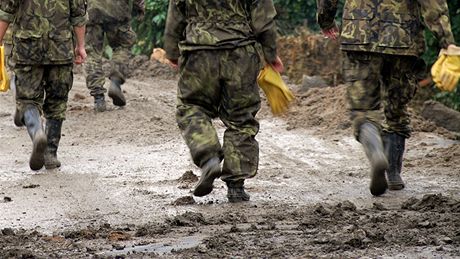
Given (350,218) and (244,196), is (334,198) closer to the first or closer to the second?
(244,196)

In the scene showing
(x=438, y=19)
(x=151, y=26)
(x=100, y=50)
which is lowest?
(x=151, y=26)

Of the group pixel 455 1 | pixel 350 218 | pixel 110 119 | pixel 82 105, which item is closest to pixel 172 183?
Result: pixel 350 218

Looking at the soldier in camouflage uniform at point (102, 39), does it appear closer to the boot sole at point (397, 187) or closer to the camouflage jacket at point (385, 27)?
the boot sole at point (397, 187)

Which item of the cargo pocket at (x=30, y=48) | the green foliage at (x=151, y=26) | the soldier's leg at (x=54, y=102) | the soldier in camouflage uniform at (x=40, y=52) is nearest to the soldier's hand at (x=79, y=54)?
the soldier in camouflage uniform at (x=40, y=52)

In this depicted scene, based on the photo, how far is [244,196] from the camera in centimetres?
908

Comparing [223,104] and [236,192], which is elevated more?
[223,104]

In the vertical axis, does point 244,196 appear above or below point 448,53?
below

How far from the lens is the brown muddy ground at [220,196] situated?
6961mm

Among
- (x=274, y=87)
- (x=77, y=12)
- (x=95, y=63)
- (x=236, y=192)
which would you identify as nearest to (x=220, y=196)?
(x=236, y=192)

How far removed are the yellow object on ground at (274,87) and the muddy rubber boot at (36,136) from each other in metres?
2.33

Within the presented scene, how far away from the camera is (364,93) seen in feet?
29.9

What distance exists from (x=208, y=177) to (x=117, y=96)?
615 cm

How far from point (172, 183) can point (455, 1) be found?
7220 millimetres

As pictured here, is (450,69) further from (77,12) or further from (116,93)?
(116,93)
